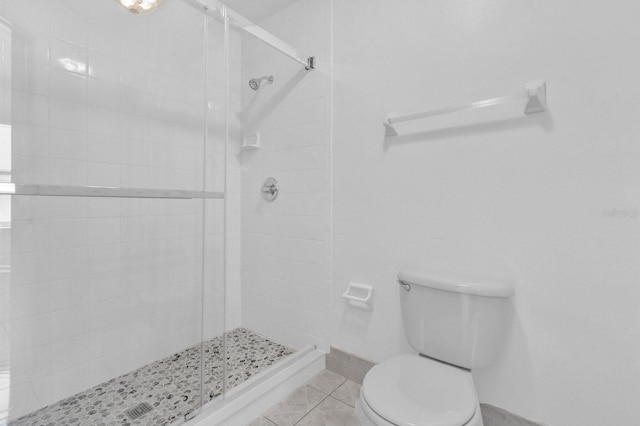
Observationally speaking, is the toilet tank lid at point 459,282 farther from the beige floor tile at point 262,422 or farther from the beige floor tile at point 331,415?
the beige floor tile at point 262,422

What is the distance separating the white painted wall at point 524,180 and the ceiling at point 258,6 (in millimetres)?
648

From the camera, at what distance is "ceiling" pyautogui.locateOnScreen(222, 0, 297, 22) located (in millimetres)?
1906

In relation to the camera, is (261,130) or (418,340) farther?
(261,130)

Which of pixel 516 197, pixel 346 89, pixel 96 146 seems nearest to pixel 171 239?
pixel 96 146

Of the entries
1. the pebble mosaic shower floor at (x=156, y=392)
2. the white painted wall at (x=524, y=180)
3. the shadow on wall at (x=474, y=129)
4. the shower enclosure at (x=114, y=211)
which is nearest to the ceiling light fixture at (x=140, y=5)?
the shower enclosure at (x=114, y=211)

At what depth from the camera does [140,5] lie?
131 centimetres

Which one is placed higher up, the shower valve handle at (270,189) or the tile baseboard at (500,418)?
the shower valve handle at (270,189)

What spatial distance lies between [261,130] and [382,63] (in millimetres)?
906

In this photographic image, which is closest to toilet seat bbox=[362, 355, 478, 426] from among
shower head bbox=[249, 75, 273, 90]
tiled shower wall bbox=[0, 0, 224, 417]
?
tiled shower wall bbox=[0, 0, 224, 417]

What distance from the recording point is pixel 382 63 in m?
1.54

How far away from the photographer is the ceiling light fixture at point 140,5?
1.29 meters

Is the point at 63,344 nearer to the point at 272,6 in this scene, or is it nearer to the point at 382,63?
the point at 382,63

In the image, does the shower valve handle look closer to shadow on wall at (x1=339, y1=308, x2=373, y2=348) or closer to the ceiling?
shadow on wall at (x1=339, y1=308, x2=373, y2=348)

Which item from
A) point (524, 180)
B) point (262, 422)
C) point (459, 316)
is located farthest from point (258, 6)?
point (262, 422)
